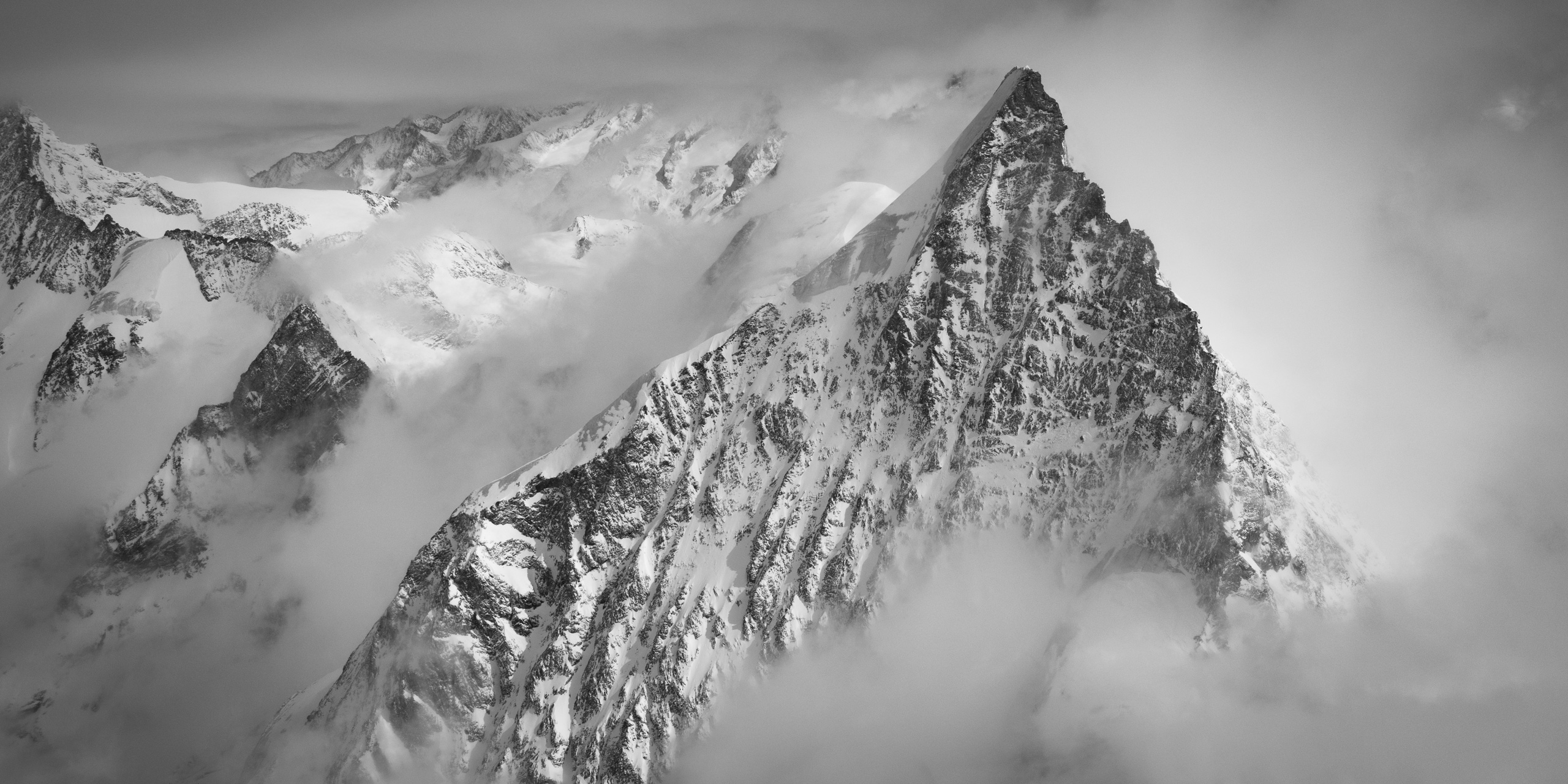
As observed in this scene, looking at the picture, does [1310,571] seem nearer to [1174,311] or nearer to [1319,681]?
[1319,681]

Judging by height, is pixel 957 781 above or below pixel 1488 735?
below

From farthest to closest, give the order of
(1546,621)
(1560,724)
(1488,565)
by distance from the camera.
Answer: (1488,565) < (1546,621) < (1560,724)

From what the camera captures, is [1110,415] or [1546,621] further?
[1110,415]

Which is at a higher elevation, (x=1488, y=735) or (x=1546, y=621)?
(x=1546, y=621)

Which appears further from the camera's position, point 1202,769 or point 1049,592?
point 1049,592

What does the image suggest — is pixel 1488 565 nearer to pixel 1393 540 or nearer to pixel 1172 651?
pixel 1393 540

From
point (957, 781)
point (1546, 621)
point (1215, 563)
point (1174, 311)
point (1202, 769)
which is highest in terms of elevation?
point (1174, 311)

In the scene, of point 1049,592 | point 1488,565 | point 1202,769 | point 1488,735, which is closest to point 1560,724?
point 1488,735

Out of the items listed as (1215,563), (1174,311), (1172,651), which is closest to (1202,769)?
(1172,651)

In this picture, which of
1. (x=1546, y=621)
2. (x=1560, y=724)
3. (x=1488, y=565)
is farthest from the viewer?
(x=1488, y=565)
